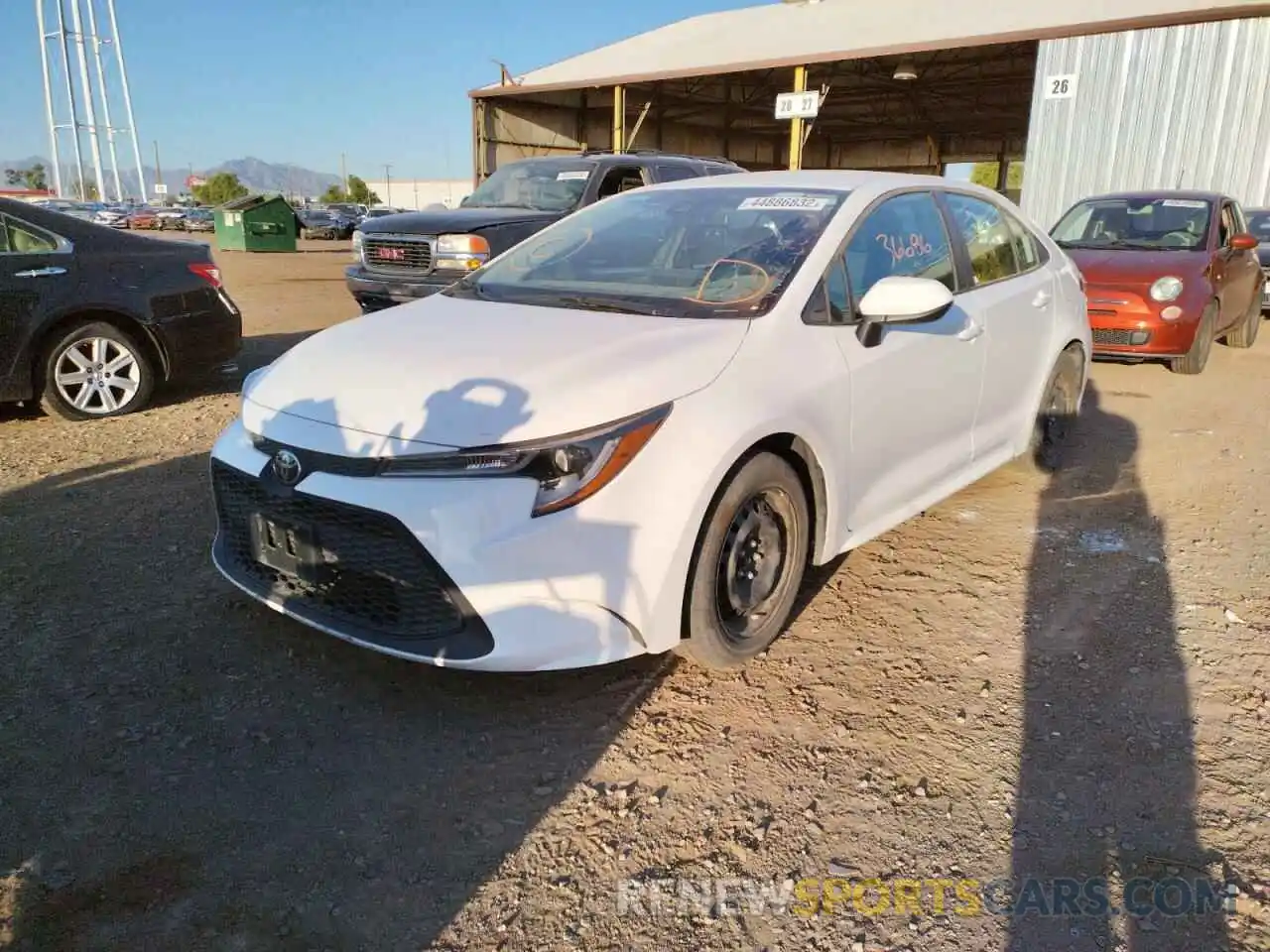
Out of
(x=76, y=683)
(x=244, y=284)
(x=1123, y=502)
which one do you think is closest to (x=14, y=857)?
(x=76, y=683)

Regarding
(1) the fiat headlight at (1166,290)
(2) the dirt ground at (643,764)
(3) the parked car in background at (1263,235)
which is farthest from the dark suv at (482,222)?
(3) the parked car in background at (1263,235)

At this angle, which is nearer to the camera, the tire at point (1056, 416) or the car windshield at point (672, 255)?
the car windshield at point (672, 255)

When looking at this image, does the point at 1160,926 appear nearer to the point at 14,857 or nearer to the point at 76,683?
the point at 14,857

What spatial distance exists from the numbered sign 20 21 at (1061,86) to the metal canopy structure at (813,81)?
659mm

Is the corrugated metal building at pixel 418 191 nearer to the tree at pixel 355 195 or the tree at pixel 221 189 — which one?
the tree at pixel 355 195

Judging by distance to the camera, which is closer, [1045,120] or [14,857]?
[14,857]

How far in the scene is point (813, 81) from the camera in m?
25.2

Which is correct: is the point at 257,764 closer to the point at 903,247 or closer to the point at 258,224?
the point at 903,247

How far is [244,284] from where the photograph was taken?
1614cm

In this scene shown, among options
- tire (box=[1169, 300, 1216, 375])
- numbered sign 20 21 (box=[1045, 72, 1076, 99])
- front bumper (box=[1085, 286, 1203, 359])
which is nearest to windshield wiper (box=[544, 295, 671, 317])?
front bumper (box=[1085, 286, 1203, 359])

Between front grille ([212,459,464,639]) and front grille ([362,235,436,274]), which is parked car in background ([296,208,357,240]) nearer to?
front grille ([362,235,436,274])

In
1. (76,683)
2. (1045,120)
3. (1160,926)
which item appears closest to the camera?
(1160,926)

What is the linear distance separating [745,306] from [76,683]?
2.43 metres

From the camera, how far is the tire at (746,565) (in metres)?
2.72
